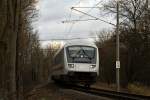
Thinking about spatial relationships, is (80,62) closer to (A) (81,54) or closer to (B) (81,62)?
(B) (81,62)

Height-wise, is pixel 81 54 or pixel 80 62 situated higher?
pixel 81 54

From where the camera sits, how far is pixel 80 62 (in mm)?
29719

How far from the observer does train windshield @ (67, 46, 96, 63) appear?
29.9m

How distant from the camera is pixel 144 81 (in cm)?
5662

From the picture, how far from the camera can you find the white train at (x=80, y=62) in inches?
1172

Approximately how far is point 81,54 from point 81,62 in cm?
65

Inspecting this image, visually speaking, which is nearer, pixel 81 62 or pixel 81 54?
pixel 81 62

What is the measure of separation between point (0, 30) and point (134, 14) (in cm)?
4688

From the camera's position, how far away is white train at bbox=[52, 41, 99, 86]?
29781mm

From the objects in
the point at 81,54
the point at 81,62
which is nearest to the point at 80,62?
the point at 81,62

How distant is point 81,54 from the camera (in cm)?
3006

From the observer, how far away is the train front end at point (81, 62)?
29.8 m

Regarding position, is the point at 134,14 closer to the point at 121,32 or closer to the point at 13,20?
the point at 121,32

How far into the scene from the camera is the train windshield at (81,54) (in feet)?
98.0
